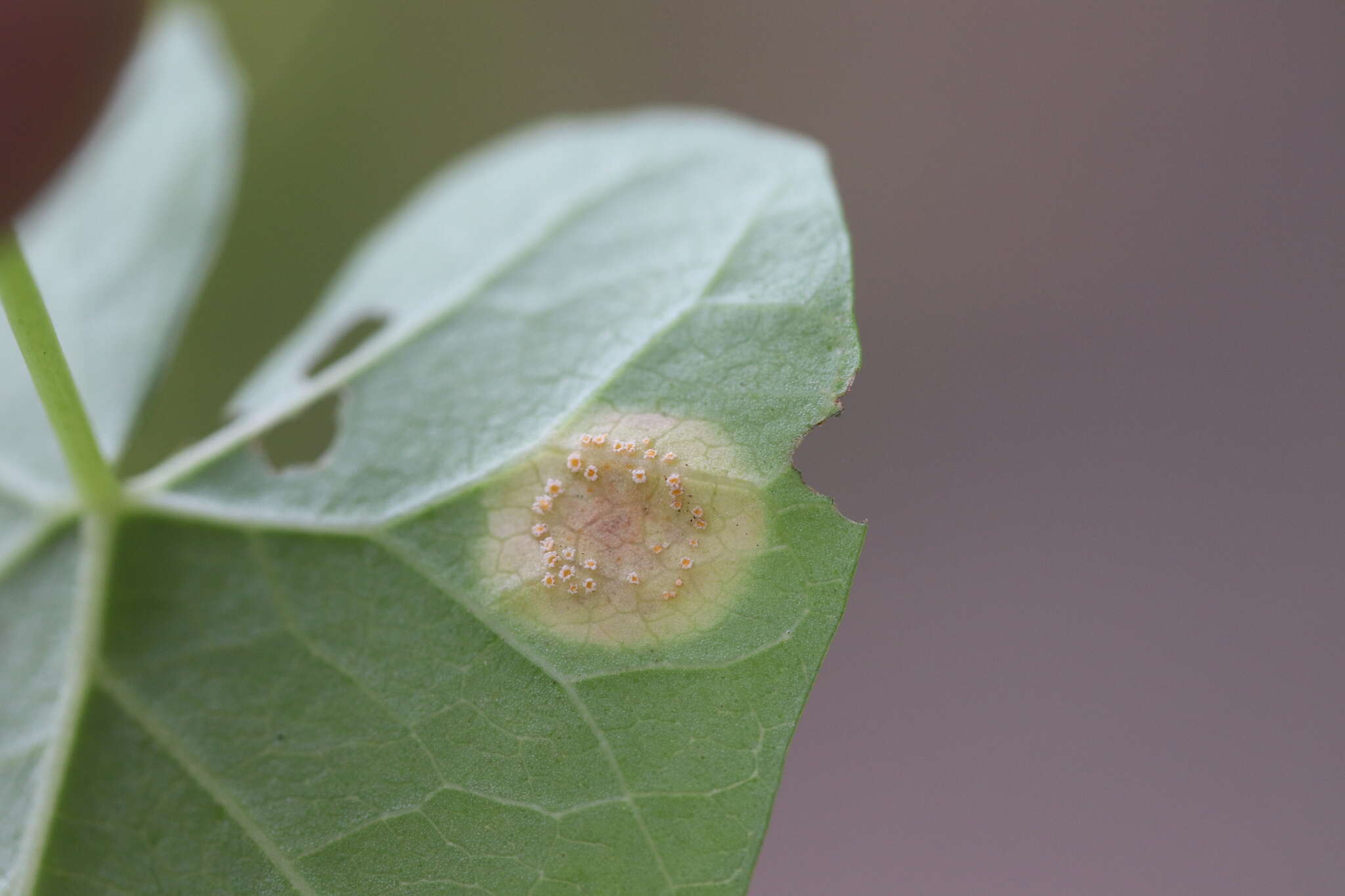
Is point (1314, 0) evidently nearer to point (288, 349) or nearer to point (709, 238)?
point (709, 238)

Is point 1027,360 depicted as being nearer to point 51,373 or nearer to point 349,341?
point 349,341

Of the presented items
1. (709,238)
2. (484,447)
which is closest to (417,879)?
(484,447)

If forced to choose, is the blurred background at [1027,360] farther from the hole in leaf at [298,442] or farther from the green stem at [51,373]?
the green stem at [51,373]

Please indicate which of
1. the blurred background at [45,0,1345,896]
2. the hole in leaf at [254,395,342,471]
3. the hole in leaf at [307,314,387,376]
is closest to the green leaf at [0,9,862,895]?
the hole in leaf at [307,314,387,376]

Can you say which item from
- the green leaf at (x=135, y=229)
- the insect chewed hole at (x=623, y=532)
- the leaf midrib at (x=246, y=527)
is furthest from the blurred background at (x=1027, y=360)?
the insect chewed hole at (x=623, y=532)

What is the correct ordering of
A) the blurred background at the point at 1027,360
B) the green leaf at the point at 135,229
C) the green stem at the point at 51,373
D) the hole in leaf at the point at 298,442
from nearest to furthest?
the green stem at the point at 51,373 → the green leaf at the point at 135,229 → the hole in leaf at the point at 298,442 → the blurred background at the point at 1027,360

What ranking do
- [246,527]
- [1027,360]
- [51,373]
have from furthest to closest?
[1027,360], [246,527], [51,373]

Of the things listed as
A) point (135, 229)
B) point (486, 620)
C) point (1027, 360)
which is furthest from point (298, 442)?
point (1027, 360)
